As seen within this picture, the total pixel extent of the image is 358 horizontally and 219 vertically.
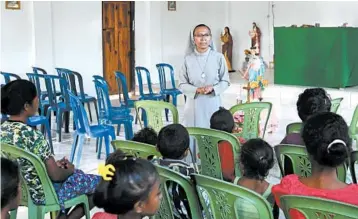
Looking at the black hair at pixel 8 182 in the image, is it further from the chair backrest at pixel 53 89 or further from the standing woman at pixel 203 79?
the chair backrest at pixel 53 89

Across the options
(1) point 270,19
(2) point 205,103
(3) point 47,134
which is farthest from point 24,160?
(1) point 270,19

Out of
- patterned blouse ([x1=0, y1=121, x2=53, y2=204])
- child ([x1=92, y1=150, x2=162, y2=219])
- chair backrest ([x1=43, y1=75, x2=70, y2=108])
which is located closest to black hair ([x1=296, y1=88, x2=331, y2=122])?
patterned blouse ([x1=0, y1=121, x2=53, y2=204])

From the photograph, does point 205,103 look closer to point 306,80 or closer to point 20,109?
point 20,109

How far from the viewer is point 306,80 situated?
396 inches

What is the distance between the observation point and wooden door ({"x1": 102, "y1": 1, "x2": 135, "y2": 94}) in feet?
33.1

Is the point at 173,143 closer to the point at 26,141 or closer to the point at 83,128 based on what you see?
the point at 26,141

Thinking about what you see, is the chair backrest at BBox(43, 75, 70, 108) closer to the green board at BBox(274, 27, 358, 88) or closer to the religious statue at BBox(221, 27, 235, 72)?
the green board at BBox(274, 27, 358, 88)

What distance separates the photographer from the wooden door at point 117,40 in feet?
33.1

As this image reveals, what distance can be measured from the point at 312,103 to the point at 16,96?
5.74 ft

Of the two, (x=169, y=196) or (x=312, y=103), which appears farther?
(x=312, y=103)

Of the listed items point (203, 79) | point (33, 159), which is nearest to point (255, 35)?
point (203, 79)

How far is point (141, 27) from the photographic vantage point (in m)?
10.8

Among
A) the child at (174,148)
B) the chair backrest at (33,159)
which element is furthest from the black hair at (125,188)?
the chair backrest at (33,159)

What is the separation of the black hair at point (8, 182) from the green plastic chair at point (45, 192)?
81cm
